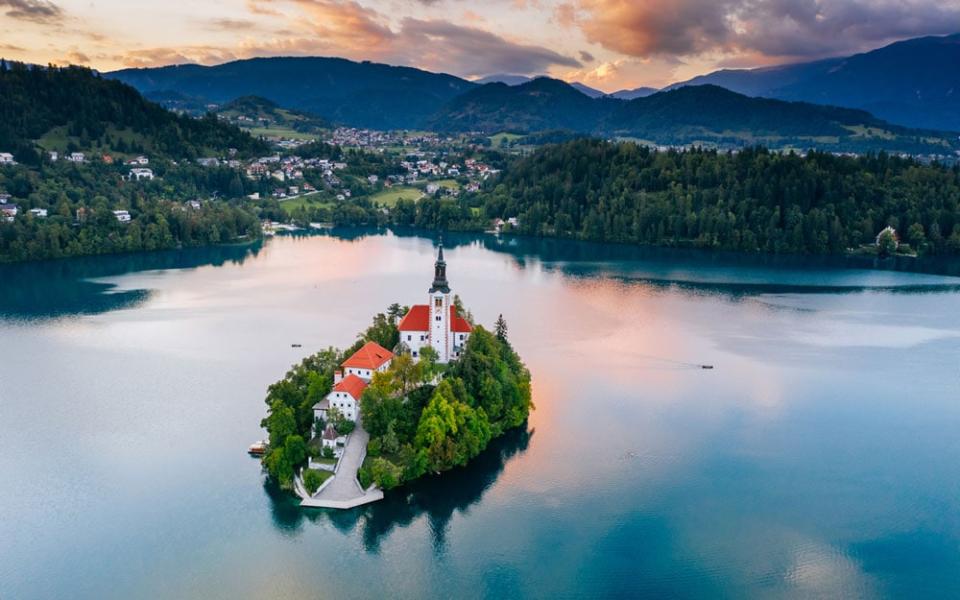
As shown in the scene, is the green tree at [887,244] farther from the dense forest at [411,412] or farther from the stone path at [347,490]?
the stone path at [347,490]

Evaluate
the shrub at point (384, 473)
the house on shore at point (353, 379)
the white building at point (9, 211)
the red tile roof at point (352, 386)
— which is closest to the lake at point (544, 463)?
→ the shrub at point (384, 473)

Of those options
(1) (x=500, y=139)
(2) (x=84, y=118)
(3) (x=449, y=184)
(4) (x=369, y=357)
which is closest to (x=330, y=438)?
(4) (x=369, y=357)

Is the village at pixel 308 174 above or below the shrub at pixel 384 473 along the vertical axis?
above

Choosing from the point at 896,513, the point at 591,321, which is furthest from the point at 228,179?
the point at 896,513

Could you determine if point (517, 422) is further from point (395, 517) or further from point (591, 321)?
point (591, 321)

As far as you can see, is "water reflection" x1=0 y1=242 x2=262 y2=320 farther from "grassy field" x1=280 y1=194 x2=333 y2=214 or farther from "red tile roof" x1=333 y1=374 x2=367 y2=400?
"red tile roof" x1=333 y1=374 x2=367 y2=400

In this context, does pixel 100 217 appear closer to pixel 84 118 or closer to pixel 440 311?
pixel 84 118

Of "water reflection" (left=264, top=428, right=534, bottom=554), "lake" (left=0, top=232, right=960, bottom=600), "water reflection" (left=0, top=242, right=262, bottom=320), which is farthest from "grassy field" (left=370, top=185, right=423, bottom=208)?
"water reflection" (left=264, top=428, right=534, bottom=554)
